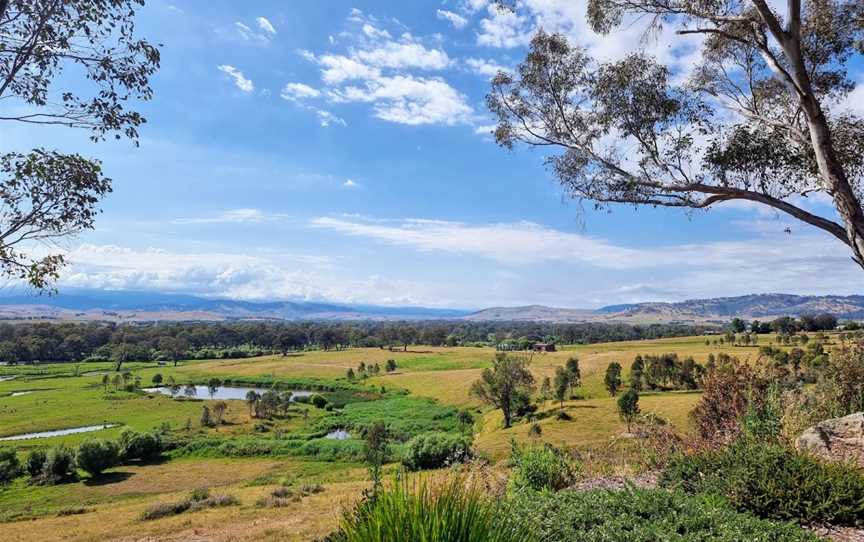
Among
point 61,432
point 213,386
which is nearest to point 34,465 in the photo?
point 61,432

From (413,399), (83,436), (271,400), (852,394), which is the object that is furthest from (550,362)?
(852,394)

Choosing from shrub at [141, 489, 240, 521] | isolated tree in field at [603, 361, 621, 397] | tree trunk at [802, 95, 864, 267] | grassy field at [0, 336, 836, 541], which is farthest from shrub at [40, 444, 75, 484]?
isolated tree in field at [603, 361, 621, 397]

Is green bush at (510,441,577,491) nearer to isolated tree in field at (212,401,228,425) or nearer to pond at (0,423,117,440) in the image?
isolated tree in field at (212,401,228,425)

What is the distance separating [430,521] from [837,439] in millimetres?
9054

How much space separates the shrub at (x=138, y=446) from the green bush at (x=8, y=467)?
804cm

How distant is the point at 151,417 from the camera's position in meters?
70.6

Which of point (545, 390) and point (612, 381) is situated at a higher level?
point (612, 381)

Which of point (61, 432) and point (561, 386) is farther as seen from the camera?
point (61, 432)

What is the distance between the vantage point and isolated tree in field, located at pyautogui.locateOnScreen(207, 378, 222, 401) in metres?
91.0

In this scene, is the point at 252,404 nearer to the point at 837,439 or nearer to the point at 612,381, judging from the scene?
the point at 612,381

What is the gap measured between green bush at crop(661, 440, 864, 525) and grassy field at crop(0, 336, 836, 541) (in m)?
4.11

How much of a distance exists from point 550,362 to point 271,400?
5192 cm

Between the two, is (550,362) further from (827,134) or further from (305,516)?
(827,134)

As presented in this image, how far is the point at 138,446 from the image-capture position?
5181cm
